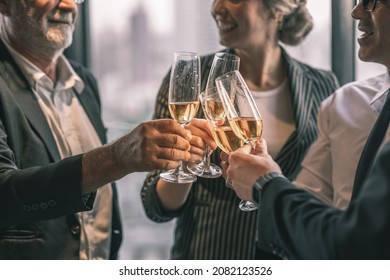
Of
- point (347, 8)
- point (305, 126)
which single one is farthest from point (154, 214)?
point (347, 8)

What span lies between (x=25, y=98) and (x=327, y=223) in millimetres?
1465

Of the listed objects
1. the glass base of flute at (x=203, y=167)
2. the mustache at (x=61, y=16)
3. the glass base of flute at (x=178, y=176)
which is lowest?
the glass base of flute at (x=178, y=176)

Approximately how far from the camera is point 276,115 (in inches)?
114

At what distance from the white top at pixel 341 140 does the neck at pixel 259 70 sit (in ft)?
1.41

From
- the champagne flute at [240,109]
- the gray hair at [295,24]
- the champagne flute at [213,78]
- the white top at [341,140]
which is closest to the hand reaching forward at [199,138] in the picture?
the champagne flute at [213,78]

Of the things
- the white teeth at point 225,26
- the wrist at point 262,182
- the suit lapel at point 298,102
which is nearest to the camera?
the wrist at point 262,182

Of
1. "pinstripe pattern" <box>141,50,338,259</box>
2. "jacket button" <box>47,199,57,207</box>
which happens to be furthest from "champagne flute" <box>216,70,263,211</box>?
"pinstripe pattern" <box>141,50,338,259</box>

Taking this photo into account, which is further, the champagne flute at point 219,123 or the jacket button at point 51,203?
the jacket button at point 51,203

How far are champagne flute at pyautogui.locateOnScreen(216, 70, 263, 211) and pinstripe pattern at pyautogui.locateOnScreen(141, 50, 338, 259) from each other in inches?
33.2

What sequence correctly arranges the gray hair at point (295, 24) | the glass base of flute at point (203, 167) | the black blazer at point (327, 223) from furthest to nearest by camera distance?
1. the gray hair at point (295, 24)
2. the glass base of flute at point (203, 167)
3. the black blazer at point (327, 223)

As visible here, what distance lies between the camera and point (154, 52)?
12.4 ft

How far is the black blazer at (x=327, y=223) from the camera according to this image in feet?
4.55

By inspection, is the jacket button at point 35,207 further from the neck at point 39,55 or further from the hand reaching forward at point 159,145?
the neck at point 39,55
